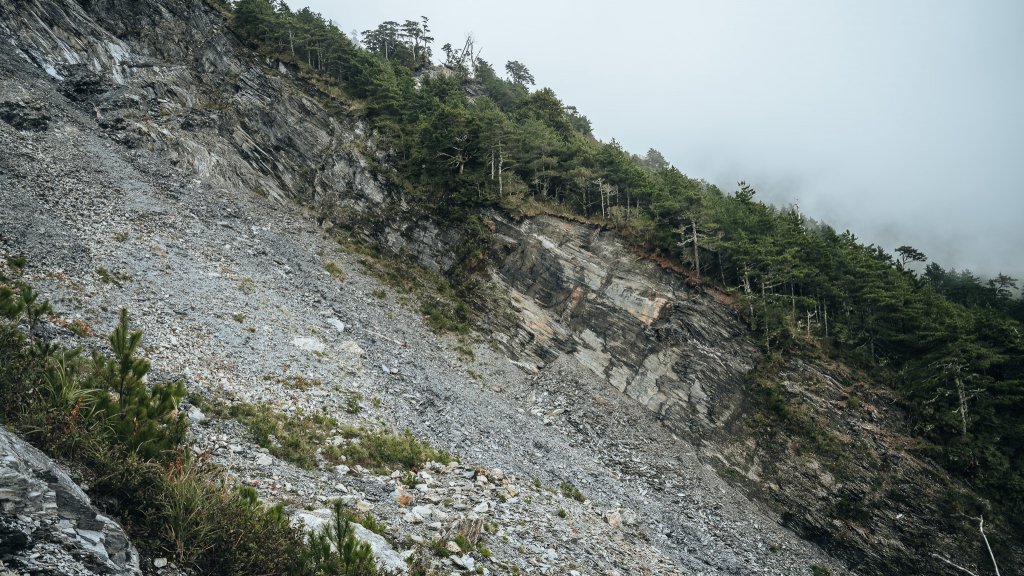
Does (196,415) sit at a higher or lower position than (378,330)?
lower

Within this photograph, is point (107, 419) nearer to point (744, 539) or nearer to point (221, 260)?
point (221, 260)

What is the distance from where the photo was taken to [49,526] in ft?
12.9

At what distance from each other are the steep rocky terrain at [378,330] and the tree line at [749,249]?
2.24 meters

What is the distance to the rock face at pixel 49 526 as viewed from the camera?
365 cm

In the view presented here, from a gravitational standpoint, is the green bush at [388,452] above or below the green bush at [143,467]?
below

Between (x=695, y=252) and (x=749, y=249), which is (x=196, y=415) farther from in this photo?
(x=749, y=249)

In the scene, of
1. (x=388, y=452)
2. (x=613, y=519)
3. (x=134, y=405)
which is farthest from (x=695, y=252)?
(x=134, y=405)

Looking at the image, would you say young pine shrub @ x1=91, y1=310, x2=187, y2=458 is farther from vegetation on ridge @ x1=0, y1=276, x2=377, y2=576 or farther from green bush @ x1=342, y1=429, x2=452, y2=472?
green bush @ x1=342, y1=429, x2=452, y2=472

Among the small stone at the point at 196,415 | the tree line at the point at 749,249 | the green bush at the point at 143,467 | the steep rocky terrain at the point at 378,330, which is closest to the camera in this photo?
the green bush at the point at 143,467

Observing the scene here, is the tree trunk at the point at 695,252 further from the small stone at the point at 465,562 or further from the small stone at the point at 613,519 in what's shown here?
the small stone at the point at 465,562

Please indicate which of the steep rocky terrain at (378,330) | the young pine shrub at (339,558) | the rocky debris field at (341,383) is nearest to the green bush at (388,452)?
the rocky debris field at (341,383)

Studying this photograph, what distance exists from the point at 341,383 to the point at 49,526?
45.4ft

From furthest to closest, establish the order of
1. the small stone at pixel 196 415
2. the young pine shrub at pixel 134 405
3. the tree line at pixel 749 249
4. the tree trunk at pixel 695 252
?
1. the tree trunk at pixel 695 252
2. the tree line at pixel 749 249
3. the small stone at pixel 196 415
4. the young pine shrub at pixel 134 405

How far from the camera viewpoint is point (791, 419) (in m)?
21.9
